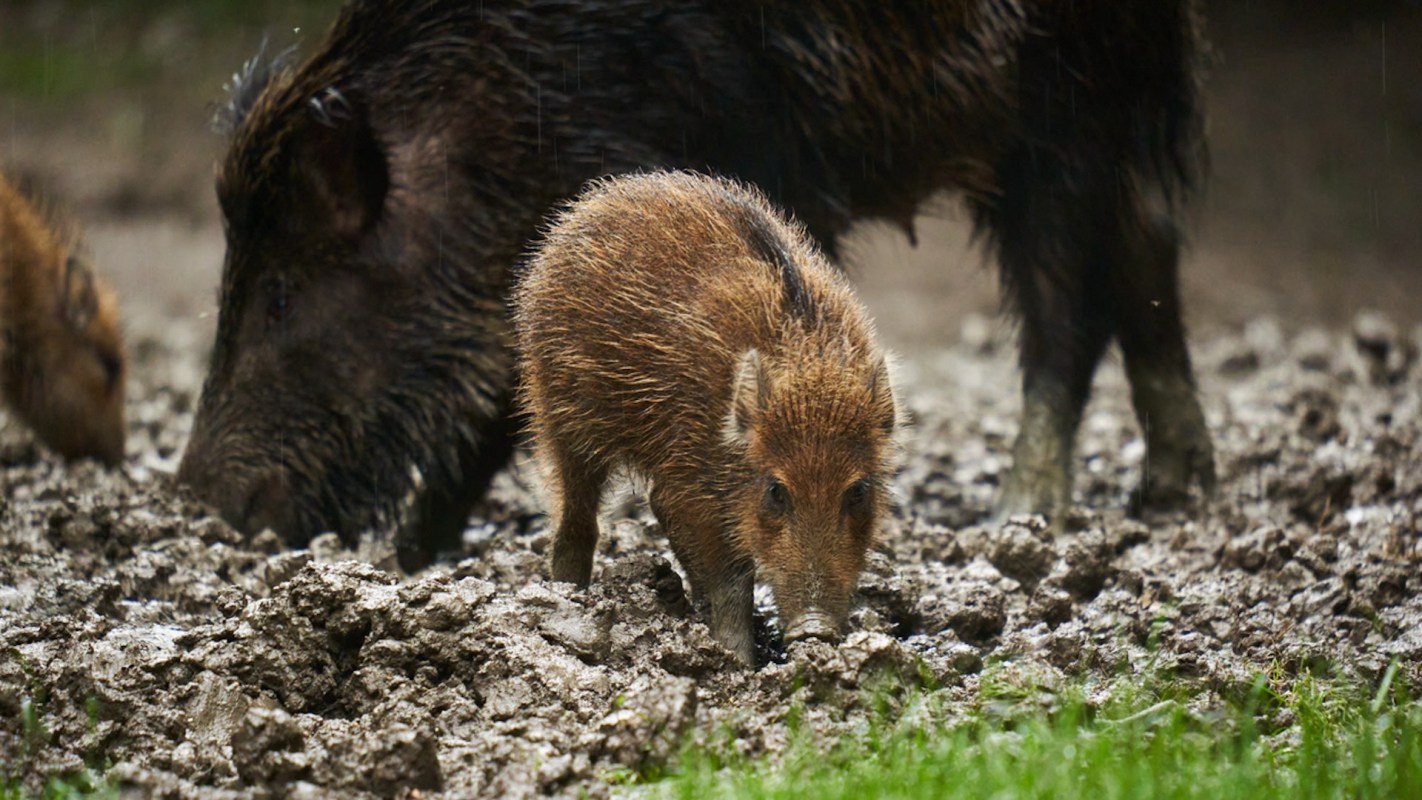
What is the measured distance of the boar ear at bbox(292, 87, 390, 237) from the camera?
5.09m

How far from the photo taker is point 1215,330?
35.4 feet

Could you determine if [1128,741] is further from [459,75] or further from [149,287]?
[149,287]

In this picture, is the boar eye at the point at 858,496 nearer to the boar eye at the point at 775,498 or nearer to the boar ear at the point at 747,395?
the boar eye at the point at 775,498

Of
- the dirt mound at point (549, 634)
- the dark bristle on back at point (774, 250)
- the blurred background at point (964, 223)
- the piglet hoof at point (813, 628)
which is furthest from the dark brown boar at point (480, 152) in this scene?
the blurred background at point (964, 223)

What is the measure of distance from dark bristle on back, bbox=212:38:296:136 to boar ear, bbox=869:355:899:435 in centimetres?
257

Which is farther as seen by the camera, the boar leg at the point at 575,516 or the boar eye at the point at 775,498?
the boar leg at the point at 575,516

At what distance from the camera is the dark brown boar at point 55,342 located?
7707 millimetres

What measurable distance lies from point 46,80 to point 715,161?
1335cm

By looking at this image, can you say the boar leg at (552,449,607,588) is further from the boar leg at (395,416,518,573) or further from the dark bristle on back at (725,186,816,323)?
the boar leg at (395,416,518,573)

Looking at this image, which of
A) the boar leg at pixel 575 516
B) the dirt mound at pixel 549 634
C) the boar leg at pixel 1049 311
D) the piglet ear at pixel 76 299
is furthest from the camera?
the piglet ear at pixel 76 299

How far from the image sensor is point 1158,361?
6211 mm

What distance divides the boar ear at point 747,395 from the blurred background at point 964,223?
7048 millimetres

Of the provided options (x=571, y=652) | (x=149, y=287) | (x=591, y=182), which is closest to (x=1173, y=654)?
(x=571, y=652)

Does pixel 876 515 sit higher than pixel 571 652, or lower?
higher
